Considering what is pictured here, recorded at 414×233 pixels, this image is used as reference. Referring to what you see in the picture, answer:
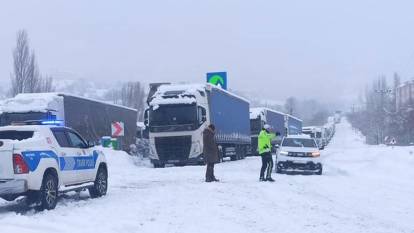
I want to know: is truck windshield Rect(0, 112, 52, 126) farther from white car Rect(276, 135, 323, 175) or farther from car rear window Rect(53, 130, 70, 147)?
car rear window Rect(53, 130, 70, 147)

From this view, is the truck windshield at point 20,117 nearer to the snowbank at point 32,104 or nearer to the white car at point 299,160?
the snowbank at point 32,104

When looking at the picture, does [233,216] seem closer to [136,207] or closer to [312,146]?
[136,207]

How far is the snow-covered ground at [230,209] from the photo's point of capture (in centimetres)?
1022

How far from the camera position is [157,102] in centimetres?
2780

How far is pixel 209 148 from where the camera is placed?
18516 mm

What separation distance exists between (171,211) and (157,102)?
16.2 m

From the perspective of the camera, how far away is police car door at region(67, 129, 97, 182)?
14054 mm

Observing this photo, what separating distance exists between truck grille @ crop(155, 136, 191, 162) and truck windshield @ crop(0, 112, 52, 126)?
5.54 m

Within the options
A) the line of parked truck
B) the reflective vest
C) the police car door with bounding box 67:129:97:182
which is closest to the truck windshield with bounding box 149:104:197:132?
the line of parked truck

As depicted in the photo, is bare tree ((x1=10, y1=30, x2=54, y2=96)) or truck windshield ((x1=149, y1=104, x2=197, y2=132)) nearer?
truck windshield ((x1=149, y1=104, x2=197, y2=132))

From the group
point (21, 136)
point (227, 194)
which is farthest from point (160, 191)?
point (21, 136)

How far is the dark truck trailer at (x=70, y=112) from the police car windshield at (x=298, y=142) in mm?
9519

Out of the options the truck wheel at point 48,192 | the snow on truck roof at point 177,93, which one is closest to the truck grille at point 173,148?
the snow on truck roof at point 177,93

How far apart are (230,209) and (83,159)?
163 inches
